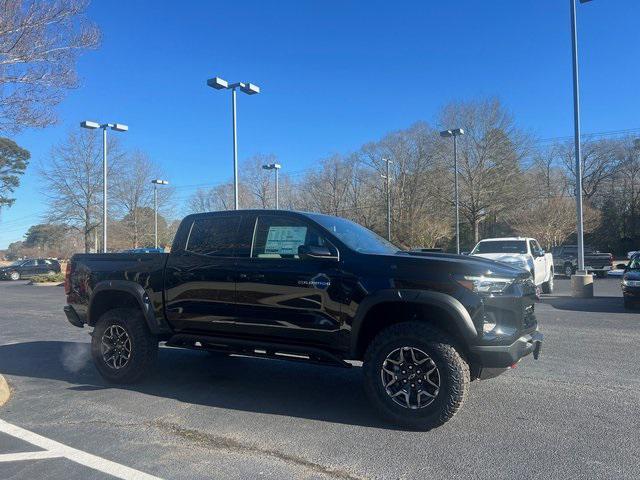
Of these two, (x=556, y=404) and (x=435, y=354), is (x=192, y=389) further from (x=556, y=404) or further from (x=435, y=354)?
(x=556, y=404)

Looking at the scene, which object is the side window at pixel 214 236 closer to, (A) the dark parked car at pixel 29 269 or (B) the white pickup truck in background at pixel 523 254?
(B) the white pickup truck in background at pixel 523 254

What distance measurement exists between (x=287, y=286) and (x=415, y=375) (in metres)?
1.48

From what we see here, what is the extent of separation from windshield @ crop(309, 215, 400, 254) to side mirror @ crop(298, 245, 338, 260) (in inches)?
8.8

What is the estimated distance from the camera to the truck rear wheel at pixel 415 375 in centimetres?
449

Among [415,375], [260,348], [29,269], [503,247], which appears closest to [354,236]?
[260,348]

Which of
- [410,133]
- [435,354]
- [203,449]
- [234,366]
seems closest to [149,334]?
[234,366]

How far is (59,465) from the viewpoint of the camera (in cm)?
397

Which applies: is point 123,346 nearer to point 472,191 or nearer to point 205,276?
point 205,276

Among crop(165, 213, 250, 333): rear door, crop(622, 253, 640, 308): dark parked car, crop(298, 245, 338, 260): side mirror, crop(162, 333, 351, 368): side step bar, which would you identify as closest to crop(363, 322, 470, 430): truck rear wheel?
crop(162, 333, 351, 368): side step bar

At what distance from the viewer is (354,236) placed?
559 cm

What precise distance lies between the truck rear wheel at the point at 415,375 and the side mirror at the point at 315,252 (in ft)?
2.89

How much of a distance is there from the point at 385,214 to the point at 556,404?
46.5 m

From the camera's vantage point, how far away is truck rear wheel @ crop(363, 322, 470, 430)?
4.49 m


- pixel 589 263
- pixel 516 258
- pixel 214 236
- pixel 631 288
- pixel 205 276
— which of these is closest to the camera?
pixel 205 276
